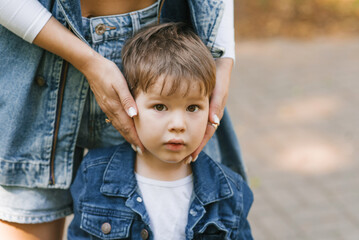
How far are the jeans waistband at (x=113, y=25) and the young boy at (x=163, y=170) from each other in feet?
0.20

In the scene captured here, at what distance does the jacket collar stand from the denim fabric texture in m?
0.12

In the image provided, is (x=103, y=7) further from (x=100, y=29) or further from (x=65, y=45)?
(x=65, y=45)

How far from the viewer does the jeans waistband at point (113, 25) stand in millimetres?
1813

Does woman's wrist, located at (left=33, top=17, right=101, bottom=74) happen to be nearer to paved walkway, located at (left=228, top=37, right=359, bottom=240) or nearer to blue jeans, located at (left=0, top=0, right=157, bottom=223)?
blue jeans, located at (left=0, top=0, right=157, bottom=223)

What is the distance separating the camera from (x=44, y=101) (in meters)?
1.87

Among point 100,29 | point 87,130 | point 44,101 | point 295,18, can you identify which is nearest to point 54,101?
point 44,101

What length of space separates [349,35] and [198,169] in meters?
6.01

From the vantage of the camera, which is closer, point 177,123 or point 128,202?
point 177,123

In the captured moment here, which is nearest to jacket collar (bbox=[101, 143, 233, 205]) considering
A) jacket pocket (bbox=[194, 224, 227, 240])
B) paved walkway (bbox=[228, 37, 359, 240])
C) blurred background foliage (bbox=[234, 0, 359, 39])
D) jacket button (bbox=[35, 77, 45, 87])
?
jacket pocket (bbox=[194, 224, 227, 240])

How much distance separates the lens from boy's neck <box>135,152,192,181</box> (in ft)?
6.30

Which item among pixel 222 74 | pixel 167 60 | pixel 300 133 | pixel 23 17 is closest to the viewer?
pixel 23 17

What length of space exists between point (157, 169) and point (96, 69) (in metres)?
0.46

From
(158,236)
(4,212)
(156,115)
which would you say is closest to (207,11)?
(156,115)

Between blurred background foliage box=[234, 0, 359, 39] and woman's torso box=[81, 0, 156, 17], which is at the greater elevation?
woman's torso box=[81, 0, 156, 17]
